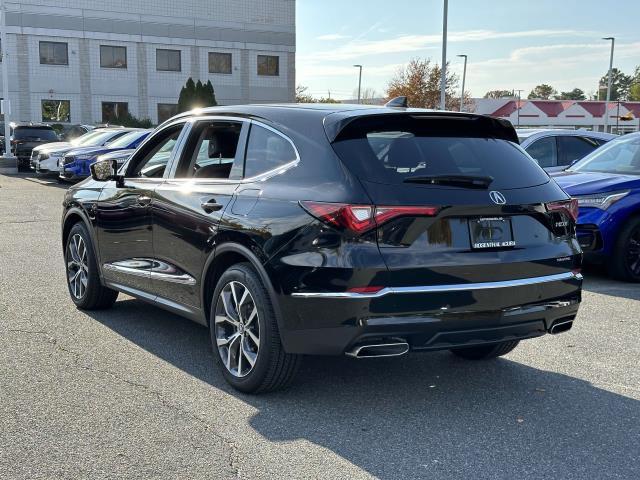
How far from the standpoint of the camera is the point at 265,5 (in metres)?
53.0

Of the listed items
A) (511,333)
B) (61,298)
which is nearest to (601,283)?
(511,333)

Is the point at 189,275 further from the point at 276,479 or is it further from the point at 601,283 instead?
the point at 601,283

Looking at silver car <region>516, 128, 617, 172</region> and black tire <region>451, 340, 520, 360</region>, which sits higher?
silver car <region>516, 128, 617, 172</region>

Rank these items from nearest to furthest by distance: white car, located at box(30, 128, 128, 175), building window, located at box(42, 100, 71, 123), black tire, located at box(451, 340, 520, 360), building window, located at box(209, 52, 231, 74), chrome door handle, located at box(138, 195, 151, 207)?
black tire, located at box(451, 340, 520, 360), chrome door handle, located at box(138, 195, 151, 207), white car, located at box(30, 128, 128, 175), building window, located at box(42, 100, 71, 123), building window, located at box(209, 52, 231, 74)

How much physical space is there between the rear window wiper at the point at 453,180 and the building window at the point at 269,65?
1990 inches

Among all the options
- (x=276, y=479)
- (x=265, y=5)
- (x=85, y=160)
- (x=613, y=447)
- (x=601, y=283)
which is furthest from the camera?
(x=265, y=5)

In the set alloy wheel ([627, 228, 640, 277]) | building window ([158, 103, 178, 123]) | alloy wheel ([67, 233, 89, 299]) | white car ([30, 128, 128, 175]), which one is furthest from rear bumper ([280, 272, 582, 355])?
building window ([158, 103, 178, 123])

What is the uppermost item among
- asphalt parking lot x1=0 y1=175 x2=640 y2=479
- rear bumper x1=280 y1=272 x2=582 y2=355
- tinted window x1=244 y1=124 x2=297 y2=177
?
tinted window x1=244 y1=124 x2=297 y2=177

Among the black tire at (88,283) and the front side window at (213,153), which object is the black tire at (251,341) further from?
the black tire at (88,283)

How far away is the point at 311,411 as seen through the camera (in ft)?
14.1

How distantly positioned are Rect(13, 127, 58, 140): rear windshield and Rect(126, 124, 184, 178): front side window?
76.0 feet

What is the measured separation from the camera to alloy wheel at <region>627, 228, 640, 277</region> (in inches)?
324

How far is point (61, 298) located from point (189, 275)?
2.65m

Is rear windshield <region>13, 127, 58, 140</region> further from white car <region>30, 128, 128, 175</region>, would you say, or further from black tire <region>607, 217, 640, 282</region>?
black tire <region>607, 217, 640, 282</region>
